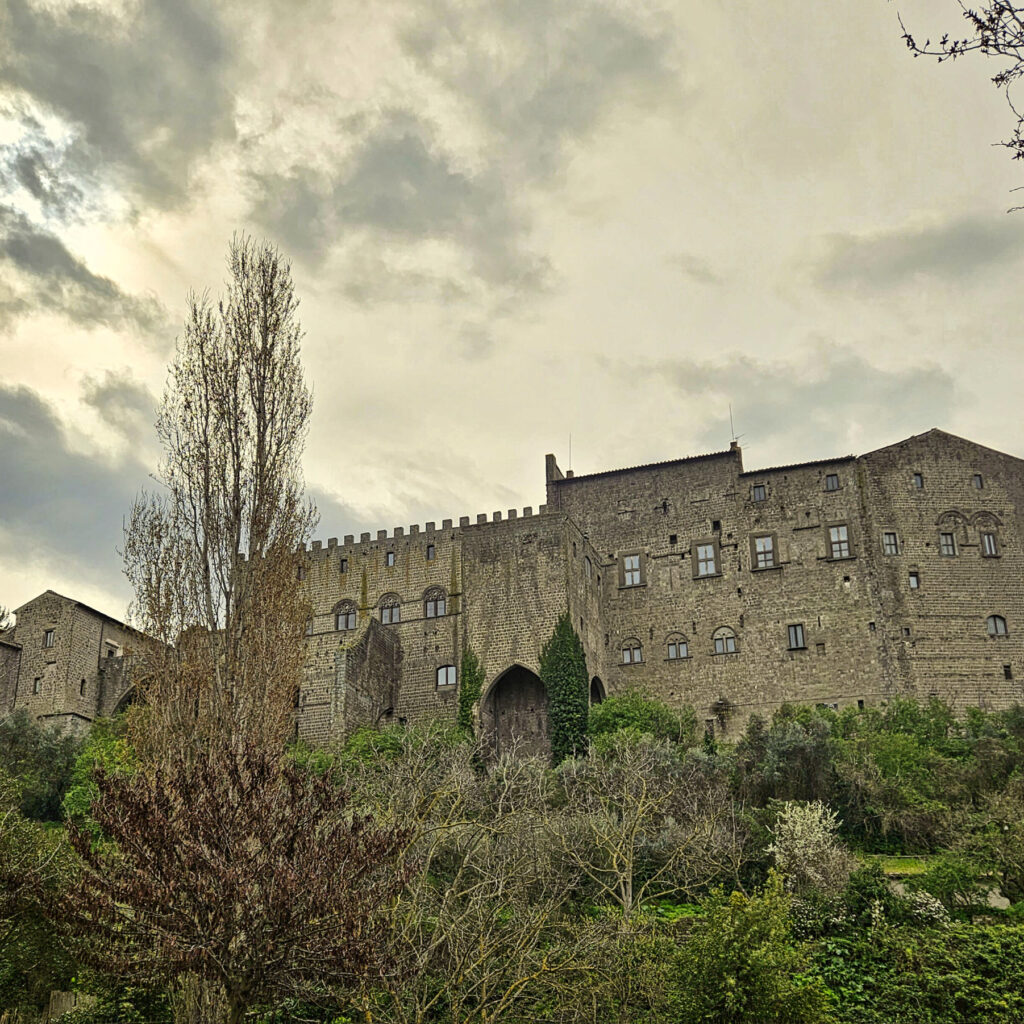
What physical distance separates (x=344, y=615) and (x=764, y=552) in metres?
17.0

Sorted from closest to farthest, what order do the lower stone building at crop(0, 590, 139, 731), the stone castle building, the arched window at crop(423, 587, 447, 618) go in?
the stone castle building
the arched window at crop(423, 587, 447, 618)
the lower stone building at crop(0, 590, 139, 731)

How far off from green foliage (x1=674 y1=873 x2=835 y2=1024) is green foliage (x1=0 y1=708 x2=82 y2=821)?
26.8 metres

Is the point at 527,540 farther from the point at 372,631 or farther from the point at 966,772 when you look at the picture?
the point at 966,772

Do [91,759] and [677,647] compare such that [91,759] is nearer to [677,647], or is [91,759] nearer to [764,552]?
[677,647]

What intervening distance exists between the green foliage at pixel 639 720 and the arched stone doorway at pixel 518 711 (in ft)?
6.73

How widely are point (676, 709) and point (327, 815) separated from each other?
Answer: 3001 cm

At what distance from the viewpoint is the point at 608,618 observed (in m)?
45.4

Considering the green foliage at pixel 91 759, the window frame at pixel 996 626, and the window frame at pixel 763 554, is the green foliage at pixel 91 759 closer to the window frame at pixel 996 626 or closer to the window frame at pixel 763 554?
the window frame at pixel 763 554

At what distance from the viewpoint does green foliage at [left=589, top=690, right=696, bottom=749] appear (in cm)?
3859

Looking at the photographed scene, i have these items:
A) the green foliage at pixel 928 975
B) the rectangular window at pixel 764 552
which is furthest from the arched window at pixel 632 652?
the green foliage at pixel 928 975

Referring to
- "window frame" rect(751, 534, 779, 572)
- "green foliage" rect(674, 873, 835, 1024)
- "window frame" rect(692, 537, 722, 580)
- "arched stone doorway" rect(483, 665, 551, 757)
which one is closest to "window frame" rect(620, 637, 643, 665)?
"window frame" rect(692, 537, 722, 580)

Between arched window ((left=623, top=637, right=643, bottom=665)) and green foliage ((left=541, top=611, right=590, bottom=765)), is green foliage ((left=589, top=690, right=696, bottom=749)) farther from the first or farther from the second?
arched window ((left=623, top=637, right=643, bottom=665))

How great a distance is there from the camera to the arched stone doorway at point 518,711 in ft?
131

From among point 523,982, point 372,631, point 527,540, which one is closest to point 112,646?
point 372,631
